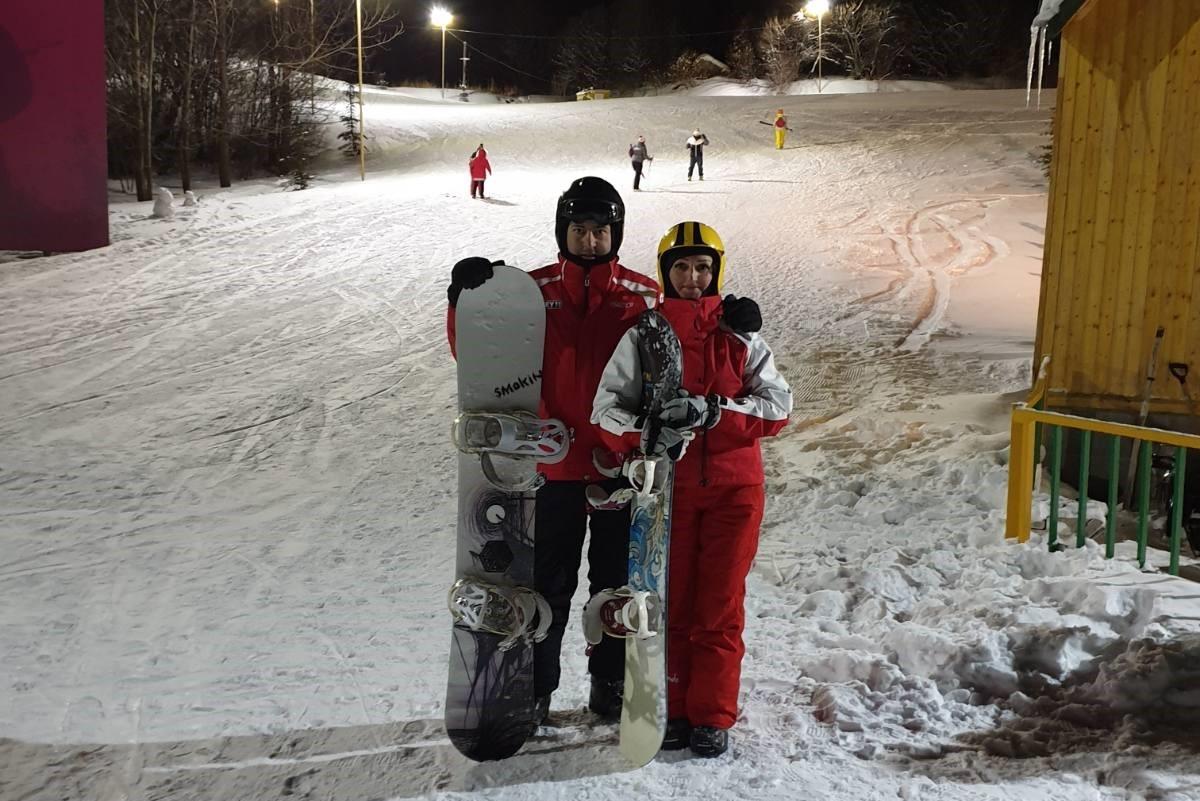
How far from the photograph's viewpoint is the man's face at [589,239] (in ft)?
11.5

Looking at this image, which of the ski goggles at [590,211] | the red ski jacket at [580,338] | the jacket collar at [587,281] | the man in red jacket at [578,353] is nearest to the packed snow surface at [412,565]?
the man in red jacket at [578,353]

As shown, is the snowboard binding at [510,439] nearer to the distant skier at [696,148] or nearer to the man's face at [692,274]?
the man's face at [692,274]

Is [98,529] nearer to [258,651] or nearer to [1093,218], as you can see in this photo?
[258,651]

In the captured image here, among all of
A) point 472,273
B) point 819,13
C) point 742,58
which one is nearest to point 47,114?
point 472,273

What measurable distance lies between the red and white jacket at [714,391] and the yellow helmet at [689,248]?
0.08 metres

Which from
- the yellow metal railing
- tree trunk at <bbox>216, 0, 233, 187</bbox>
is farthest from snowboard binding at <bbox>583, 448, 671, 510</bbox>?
tree trunk at <bbox>216, 0, 233, 187</bbox>

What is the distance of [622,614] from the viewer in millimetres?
3404

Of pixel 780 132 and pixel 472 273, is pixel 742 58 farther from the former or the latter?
pixel 472 273

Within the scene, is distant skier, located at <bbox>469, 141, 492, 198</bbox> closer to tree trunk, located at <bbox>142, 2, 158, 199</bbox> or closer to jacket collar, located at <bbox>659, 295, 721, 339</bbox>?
tree trunk, located at <bbox>142, 2, 158, 199</bbox>

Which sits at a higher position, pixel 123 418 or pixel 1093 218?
pixel 1093 218

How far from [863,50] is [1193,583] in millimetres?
53334

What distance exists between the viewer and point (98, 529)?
617cm

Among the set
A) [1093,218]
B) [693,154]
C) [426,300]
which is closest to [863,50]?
[693,154]

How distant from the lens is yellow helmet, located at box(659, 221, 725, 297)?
3.47 meters
